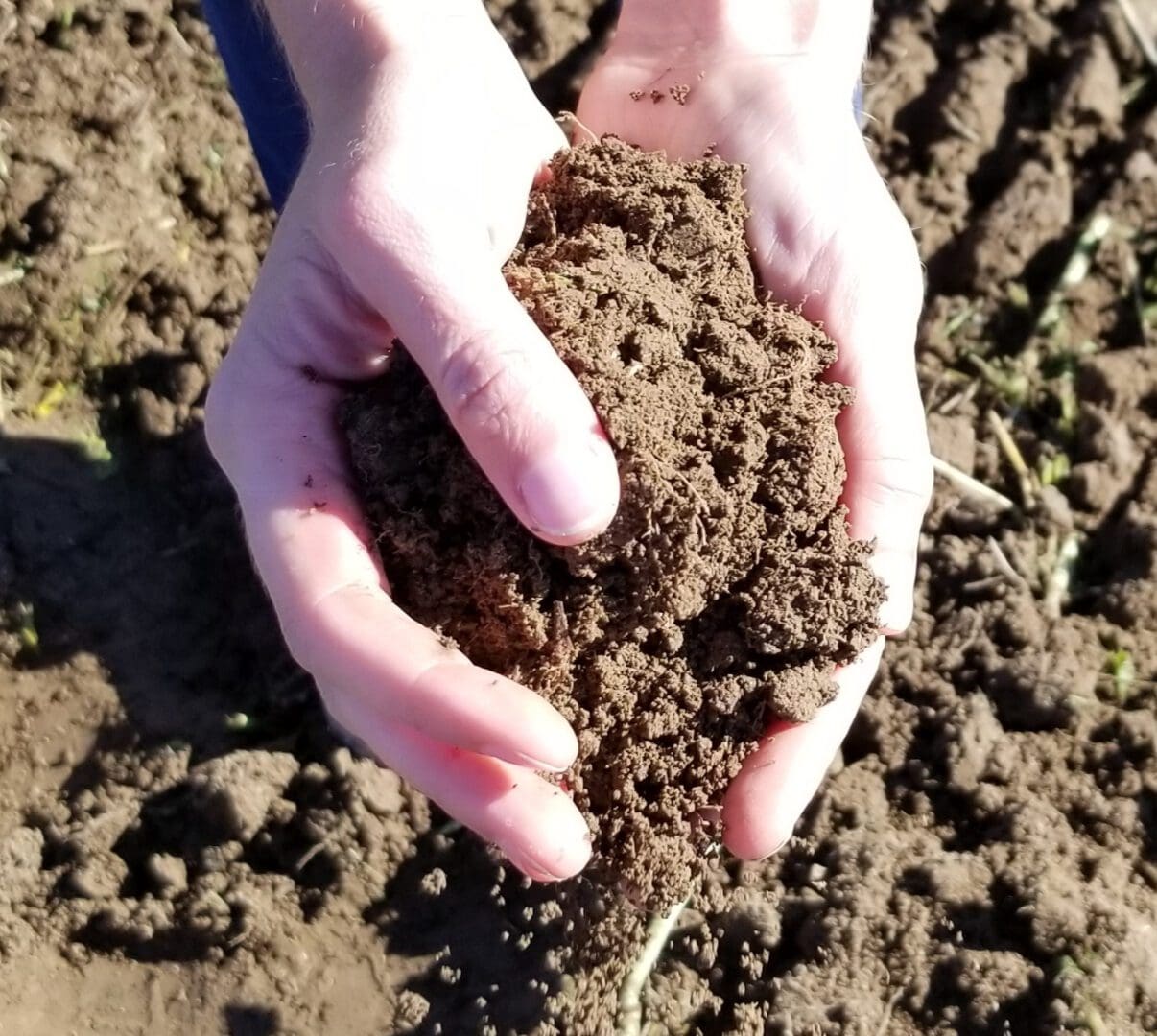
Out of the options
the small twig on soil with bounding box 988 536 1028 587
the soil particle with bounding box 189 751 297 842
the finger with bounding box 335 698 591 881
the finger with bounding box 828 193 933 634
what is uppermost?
the finger with bounding box 828 193 933 634

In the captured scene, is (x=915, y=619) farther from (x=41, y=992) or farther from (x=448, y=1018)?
(x=41, y=992)

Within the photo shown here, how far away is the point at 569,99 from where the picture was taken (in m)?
3.06

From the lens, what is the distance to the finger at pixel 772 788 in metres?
1.77

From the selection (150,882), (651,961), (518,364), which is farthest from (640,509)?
(150,882)

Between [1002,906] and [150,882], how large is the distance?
64.2 inches

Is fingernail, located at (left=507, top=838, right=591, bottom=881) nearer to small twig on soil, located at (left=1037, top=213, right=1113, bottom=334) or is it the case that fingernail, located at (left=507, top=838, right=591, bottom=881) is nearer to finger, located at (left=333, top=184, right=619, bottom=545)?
finger, located at (left=333, top=184, right=619, bottom=545)

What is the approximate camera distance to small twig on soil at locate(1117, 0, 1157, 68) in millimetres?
3250

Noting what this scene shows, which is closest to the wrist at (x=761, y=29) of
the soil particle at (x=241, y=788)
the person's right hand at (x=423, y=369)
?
the person's right hand at (x=423, y=369)

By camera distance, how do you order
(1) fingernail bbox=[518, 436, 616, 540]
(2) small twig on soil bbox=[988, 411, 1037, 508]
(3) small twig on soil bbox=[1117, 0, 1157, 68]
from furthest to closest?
(3) small twig on soil bbox=[1117, 0, 1157, 68]
(2) small twig on soil bbox=[988, 411, 1037, 508]
(1) fingernail bbox=[518, 436, 616, 540]

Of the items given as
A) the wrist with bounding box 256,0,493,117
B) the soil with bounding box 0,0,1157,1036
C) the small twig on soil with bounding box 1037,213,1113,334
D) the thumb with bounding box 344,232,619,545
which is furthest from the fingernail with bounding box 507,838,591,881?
the small twig on soil with bounding box 1037,213,1113,334

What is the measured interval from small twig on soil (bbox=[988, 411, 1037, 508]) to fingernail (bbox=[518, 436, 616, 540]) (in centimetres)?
162

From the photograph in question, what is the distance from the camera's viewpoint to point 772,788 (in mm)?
1769

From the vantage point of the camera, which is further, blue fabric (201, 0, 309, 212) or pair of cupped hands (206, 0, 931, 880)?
blue fabric (201, 0, 309, 212)

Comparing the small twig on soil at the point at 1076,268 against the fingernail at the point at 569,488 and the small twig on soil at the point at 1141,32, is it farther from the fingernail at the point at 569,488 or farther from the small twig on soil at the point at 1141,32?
the fingernail at the point at 569,488
